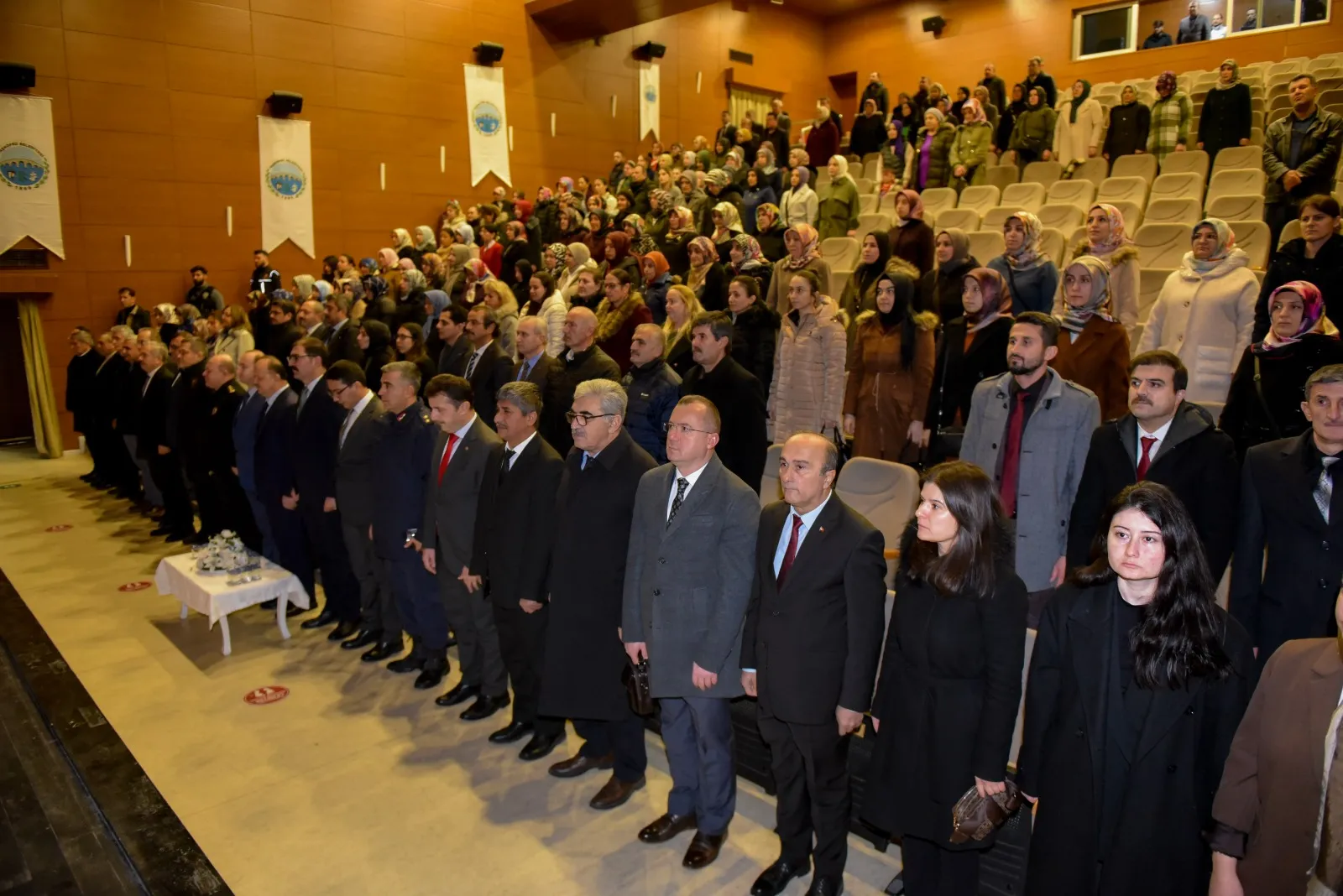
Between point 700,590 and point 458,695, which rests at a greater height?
point 700,590

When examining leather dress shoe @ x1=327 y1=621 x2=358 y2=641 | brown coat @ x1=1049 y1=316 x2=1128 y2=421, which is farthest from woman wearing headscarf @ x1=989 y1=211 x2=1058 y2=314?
leather dress shoe @ x1=327 y1=621 x2=358 y2=641

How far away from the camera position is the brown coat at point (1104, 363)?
11.9ft

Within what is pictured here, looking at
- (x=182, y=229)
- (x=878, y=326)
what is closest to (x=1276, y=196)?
(x=878, y=326)

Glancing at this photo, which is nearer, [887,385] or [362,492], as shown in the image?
[887,385]

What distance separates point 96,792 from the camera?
3.36 metres

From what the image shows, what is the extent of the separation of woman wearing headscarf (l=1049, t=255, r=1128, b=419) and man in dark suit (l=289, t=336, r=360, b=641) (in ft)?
12.4

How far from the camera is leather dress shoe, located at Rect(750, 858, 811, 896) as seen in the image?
2.70m

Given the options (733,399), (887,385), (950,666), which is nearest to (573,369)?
(733,399)

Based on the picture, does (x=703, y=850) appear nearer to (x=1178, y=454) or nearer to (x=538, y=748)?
(x=538, y=748)

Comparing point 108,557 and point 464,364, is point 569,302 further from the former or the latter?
point 108,557

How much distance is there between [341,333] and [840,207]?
15.7 feet

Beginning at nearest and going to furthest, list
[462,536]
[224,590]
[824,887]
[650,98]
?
[824,887], [462,536], [224,590], [650,98]

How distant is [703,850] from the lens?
9.52 ft

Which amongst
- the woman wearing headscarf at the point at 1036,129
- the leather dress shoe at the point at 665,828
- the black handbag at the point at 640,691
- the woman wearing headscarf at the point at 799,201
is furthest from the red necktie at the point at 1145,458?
the woman wearing headscarf at the point at 1036,129
